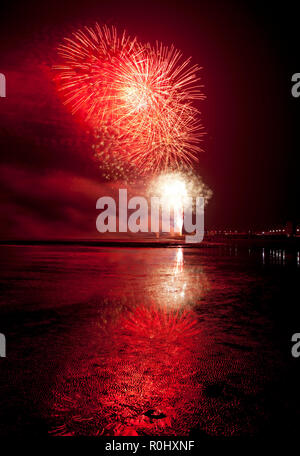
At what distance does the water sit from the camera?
275 centimetres

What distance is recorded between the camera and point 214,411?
2.88m

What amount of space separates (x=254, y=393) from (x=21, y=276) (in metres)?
11.0

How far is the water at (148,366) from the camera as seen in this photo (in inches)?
108

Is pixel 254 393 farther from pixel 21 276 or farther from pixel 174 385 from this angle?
pixel 21 276

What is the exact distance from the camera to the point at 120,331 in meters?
5.39

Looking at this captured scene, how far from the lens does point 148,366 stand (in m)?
3.88
